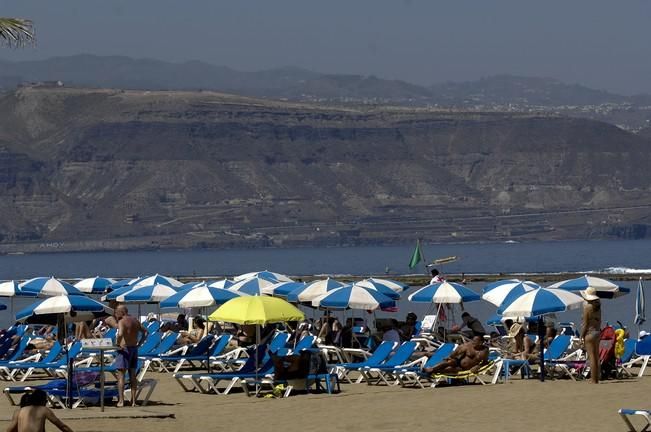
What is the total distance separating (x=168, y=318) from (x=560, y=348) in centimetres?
1708

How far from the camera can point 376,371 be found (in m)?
21.4

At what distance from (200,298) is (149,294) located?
14.0 ft

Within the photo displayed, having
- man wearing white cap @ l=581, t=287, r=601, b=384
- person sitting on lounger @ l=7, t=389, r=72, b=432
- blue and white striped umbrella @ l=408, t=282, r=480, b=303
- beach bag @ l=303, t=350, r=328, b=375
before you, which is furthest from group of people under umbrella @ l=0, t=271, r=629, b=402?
person sitting on lounger @ l=7, t=389, r=72, b=432

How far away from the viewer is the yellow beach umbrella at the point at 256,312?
784 inches

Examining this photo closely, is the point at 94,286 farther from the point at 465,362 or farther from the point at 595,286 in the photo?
the point at 465,362

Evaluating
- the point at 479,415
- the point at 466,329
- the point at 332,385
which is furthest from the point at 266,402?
the point at 466,329

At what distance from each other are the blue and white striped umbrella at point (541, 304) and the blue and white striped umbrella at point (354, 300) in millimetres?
3217

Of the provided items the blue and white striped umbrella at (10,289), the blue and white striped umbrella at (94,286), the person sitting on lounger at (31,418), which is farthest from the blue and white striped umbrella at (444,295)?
the person sitting on lounger at (31,418)

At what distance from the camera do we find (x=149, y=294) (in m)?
30.9

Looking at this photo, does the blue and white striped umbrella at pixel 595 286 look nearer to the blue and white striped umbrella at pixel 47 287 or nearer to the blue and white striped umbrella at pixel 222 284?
the blue and white striped umbrella at pixel 222 284

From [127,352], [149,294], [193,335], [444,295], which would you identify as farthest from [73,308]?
[149,294]

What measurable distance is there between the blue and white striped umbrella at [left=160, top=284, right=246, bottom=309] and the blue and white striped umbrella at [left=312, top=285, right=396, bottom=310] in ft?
7.15

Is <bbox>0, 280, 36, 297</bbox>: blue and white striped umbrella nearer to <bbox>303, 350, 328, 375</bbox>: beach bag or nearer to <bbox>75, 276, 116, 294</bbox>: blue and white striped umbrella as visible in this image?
<bbox>75, 276, 116, 294</bbox>: blue and white striped umbrella

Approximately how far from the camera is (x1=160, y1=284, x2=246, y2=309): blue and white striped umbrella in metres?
26.7
